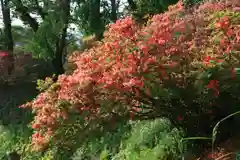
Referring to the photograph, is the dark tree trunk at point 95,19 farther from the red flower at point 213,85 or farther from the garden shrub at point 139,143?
the red flower at point 213,85

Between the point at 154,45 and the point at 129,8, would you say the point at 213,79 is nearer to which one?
the point at 154,45

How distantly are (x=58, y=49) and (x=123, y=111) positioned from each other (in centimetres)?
1136

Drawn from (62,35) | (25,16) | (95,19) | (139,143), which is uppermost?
(25,16)

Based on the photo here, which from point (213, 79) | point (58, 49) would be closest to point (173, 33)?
point (213, 79)

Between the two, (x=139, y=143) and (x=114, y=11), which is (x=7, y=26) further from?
(x=139, y=143)

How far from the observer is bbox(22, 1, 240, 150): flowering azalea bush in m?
6.55

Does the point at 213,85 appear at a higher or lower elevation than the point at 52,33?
lower

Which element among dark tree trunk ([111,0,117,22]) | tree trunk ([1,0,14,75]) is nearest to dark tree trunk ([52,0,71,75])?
dark tree trunk ([111,0,117,22])

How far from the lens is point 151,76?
6645 millimetres

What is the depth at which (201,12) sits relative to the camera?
7645 millimetres

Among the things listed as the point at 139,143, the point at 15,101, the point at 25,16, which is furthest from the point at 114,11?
the point at 139,143

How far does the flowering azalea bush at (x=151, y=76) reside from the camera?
21.5 feet

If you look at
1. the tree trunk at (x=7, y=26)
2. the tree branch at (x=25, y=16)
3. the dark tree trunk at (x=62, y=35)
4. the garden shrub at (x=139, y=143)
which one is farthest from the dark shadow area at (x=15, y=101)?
the garden shrub at (x=139, y=143)

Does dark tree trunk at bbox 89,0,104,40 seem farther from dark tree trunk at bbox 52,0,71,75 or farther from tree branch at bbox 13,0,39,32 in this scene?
tree branch at bbox 13,0,39,32
